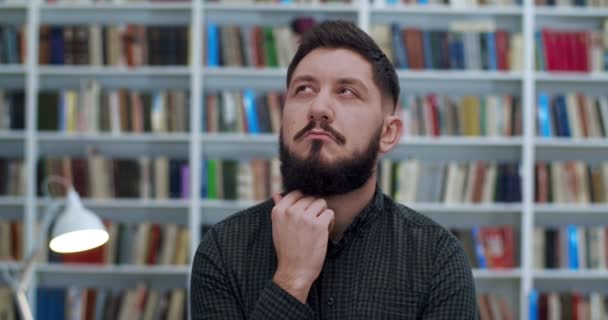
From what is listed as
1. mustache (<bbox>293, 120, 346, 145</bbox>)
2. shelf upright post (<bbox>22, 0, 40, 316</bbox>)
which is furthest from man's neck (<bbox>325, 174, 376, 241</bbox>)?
shelf upright post (<bbox>22, 0, 40, 316</bbox>)

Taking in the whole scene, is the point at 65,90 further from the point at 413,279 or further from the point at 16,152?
the point at 413,279

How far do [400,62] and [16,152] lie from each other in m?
2.25

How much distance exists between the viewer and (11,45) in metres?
4.75

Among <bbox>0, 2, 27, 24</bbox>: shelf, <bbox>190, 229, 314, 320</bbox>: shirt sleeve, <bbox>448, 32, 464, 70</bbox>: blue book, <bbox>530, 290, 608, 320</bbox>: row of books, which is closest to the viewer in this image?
<bbox>190, 229, 314, 320</bbox>: shirt sleeve

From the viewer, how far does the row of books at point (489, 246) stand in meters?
4.67

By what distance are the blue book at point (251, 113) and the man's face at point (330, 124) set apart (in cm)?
327

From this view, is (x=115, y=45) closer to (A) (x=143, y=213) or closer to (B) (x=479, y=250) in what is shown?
(A) (x=143, y=213)

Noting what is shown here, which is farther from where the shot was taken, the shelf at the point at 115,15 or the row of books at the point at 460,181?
the shelf at the point at 115,15

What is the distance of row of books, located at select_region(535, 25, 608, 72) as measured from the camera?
185 inches

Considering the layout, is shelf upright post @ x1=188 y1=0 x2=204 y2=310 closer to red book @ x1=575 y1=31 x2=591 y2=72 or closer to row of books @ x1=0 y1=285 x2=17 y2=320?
row of books @ x1=0 y1=285 x2=17 y2=320

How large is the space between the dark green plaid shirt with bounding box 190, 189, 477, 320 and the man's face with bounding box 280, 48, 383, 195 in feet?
0.40

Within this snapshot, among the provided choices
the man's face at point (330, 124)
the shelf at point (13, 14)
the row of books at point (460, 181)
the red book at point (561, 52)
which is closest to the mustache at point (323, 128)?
the man's face at point (330, 124)

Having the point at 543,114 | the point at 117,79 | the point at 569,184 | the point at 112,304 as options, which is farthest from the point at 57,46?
the point at 569,184

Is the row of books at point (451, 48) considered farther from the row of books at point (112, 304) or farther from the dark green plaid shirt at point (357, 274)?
the dark green plaid shirt at point (357, 274)
